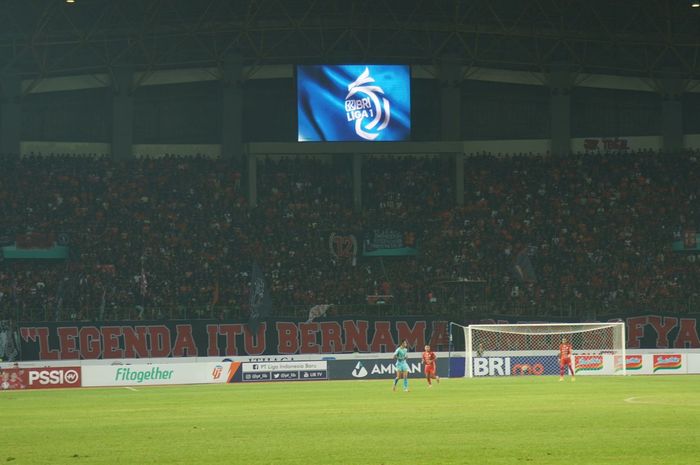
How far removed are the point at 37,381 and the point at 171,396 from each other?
32.7 ft

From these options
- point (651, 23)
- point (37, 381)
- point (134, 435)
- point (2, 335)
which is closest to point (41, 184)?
point (2, 335)

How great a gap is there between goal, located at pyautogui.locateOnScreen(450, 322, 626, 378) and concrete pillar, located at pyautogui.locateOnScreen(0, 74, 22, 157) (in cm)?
2726

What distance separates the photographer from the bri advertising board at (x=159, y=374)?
145 feet

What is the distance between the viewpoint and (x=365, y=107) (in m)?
60.1

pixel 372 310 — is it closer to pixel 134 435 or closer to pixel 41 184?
pixel 41 184

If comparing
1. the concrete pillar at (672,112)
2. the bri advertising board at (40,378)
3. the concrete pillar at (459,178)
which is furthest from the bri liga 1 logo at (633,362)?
the bri advertising board at (40,378)

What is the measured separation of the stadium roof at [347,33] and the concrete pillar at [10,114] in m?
1.05

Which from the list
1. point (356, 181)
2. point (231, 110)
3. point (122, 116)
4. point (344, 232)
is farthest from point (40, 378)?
point (231, 110)

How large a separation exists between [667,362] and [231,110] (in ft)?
92.6

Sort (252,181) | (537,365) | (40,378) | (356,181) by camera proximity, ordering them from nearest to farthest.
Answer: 1. (40,378)
2. (537,365)
3. (252,181)
4. (356,181)

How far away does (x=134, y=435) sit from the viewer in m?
22.2

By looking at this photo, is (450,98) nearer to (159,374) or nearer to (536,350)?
(536,350)

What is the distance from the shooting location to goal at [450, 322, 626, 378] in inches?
1876

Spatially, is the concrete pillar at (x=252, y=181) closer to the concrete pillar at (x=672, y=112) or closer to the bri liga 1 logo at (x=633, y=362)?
the bri liga 1 logo at (x=633, y=362)
